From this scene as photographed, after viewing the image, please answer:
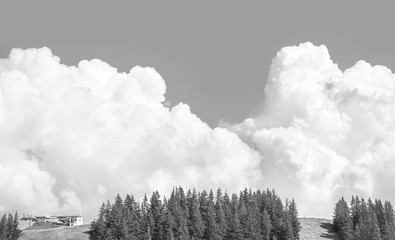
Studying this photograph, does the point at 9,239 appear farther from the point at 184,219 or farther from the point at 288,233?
the point at 288,233

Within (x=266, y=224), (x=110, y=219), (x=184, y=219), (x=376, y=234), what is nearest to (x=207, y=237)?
(x=184, y=219)

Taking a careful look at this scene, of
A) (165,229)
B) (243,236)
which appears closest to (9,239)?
(165,229)

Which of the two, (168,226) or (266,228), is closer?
(168,226)

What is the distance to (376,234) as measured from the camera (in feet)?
650

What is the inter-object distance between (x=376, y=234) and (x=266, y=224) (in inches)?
1644

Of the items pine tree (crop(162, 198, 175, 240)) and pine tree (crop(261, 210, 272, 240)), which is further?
pine tree (crop(261, 210, 272, 240))

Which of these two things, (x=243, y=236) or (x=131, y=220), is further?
(x=131, y=220)

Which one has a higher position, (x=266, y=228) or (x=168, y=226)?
(x=168, y=226)

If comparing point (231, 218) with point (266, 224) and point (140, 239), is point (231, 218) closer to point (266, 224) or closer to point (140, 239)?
point (266, 224)

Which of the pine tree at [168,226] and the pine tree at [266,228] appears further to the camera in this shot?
the pine tree at [266,228]

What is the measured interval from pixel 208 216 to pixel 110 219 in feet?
121

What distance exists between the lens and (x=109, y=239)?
189 metres

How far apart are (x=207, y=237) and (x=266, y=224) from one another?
23.7 meters

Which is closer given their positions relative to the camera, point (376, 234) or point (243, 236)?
point (243, 236)
